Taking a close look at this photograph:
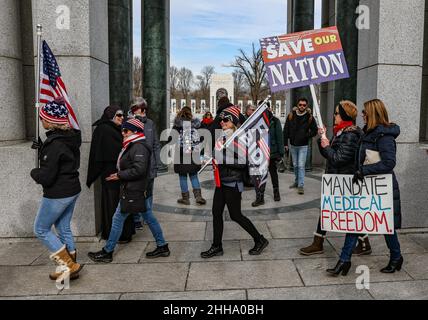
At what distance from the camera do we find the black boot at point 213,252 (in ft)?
16.7

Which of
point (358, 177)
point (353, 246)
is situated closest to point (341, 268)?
point (353, 246)

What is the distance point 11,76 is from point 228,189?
3686 mm

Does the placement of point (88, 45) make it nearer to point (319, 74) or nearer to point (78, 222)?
point (78, 222)

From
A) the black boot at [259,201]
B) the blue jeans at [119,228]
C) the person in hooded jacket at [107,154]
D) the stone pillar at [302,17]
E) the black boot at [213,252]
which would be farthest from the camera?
the stone pillar at [302,17]

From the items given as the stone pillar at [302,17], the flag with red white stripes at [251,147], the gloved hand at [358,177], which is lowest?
the gloved hand at [358,177]

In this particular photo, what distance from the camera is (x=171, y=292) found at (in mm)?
4113

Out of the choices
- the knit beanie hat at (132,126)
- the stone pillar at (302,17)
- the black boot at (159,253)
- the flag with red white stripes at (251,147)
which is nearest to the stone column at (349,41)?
the stone pillar at (302,17)

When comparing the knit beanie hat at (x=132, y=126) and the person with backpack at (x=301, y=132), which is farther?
the person with backpack at (x=301, y=132)

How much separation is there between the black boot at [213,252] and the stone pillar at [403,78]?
2881mm

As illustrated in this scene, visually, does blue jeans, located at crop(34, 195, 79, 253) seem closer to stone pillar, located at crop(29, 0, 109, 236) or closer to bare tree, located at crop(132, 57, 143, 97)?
stone pillar, located at crop(29, 0, 109, 236)

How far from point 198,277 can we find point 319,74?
8.97ft

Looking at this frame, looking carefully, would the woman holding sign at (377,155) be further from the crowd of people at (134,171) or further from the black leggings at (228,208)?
the black leggings at (228,208)

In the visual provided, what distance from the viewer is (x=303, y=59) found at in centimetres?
489
